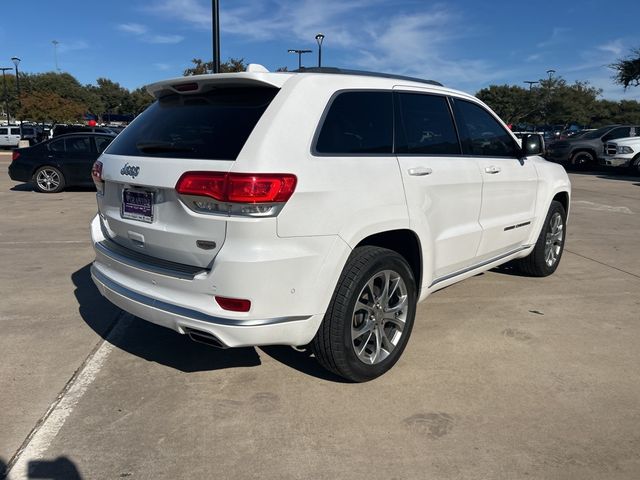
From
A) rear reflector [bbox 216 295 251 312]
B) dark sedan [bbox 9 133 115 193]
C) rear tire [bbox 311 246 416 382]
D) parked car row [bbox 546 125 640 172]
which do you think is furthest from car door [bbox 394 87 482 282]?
parked car row [bbox 546 125 640 172]

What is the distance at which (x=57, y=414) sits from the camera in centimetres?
297

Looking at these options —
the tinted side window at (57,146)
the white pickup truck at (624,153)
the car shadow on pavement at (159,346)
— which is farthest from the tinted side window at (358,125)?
the white pickup truck at (624,153)

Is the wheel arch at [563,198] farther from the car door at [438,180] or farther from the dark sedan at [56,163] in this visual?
the dark sedan at [56,163]

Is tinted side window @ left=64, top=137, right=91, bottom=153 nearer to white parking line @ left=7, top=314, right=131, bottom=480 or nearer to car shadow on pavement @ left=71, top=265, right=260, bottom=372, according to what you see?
car shadow on pavement @ left=71, top=265, right=260, bottom=372

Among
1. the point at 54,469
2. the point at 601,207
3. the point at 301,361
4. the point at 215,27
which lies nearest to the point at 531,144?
the point at 301,361

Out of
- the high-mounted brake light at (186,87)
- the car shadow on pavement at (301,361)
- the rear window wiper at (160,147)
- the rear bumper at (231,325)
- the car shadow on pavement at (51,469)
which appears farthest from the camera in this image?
the car shadow on pavement at (301,361)

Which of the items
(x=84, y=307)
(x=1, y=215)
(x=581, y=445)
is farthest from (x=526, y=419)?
Result: (x=1, y=215)

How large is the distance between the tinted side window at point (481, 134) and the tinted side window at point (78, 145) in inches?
438

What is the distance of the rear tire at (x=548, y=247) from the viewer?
18.0ft

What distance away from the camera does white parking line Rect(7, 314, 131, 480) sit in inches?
101

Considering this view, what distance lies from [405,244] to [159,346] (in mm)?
1960

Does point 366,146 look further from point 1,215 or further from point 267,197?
point 1,215

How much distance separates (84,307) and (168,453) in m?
2.46

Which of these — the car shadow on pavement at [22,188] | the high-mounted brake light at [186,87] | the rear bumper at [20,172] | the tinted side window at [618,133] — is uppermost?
the tinted side window at [618,133]
